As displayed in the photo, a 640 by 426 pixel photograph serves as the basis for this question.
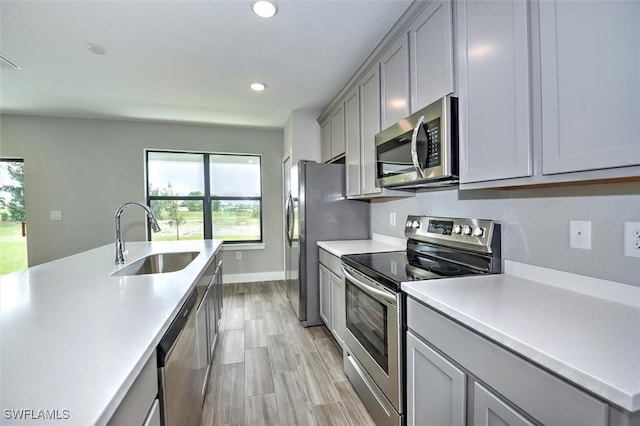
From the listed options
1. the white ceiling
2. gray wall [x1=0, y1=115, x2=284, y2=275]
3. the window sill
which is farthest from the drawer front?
gray wall [x1=0, y1=115, x2=284, y2=275]

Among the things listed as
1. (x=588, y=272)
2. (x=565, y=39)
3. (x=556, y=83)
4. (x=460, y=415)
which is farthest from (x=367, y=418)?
(x=565, y=39)

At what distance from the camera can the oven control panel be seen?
1478 millimetres

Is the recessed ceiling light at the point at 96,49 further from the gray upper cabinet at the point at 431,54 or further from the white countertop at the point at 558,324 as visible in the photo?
the white countertop at the point at 558,324

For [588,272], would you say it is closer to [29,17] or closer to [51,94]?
[29,17]

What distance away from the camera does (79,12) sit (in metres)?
1.85

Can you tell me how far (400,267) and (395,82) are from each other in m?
1.24

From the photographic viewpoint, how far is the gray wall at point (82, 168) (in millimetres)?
3896

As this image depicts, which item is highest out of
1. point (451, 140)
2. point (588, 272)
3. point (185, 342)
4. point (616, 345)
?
point (451, 140)

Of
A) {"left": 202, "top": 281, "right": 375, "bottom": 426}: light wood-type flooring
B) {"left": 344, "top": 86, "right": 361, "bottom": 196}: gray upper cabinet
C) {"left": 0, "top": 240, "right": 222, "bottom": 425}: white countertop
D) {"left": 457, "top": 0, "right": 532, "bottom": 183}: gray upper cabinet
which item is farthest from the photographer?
{"left": 344, "top": 86, "right": 361, "bottom": 196}: gray upper cabinet

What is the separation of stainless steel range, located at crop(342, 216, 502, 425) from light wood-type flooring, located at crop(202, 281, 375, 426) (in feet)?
0.56

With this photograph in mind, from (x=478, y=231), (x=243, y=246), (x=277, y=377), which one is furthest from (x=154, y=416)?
(x=243, y=246)

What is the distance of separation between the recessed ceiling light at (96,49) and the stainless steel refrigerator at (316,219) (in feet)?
6.11

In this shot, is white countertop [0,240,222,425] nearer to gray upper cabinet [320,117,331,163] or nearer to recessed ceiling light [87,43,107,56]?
recessed ceiling light [87,43,107,56]

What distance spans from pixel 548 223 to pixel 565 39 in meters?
0.72
